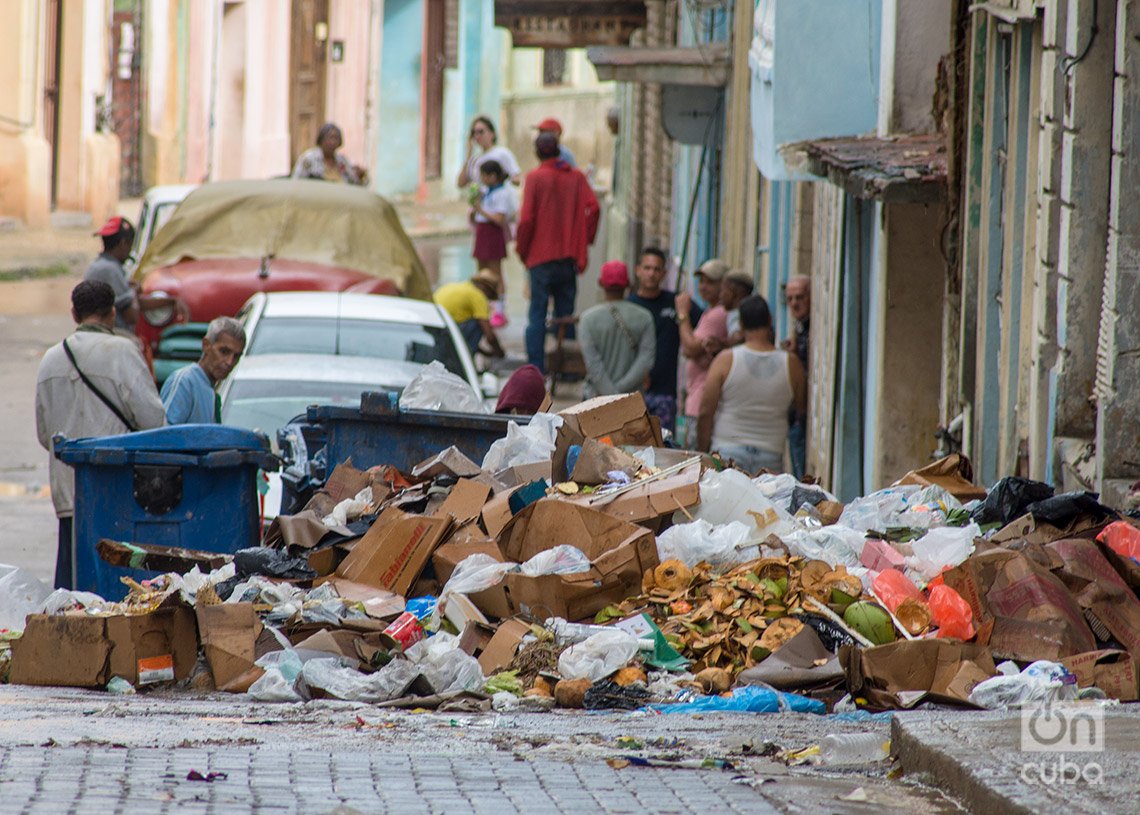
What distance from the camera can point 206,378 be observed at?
9492 millimetres

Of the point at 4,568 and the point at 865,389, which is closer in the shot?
the point at 4,568

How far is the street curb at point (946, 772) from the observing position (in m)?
4.48

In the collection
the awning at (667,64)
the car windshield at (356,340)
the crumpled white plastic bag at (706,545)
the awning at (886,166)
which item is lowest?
the crumpled white plastic bag at (706,545)

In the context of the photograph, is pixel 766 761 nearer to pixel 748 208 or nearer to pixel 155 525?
pixel 155 525

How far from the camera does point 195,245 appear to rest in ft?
52.1

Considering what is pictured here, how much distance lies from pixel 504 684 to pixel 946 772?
2072 millimetres

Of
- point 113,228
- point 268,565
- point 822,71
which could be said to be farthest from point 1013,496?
point 113,228

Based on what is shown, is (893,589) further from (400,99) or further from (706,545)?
(400,99)

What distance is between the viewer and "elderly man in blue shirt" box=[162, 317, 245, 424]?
935cm

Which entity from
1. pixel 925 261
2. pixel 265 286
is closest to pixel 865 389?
pixel 925 261

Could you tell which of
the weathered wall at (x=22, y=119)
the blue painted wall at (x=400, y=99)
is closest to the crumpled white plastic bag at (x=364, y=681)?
the weathered wall at (x=22, y=119)

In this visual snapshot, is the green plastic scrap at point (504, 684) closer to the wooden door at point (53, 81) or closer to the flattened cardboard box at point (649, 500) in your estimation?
the flattened cardboard box at point (649, 500)

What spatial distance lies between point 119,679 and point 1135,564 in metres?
3.50

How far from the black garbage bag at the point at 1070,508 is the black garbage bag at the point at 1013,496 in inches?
10.8
